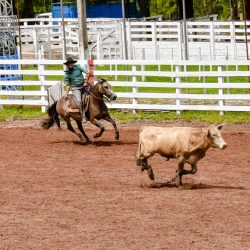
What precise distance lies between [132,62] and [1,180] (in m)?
8.84

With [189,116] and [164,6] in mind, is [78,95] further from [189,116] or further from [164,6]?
[164,6]

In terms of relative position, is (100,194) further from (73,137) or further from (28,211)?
(73,137)

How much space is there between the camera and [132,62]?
82.8ft

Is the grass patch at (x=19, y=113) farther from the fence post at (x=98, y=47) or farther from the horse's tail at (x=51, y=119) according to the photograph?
the fence post at (x=98, y=47)

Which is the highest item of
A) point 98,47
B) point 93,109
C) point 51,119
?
point 98,47

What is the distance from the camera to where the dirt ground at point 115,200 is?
40.9ft

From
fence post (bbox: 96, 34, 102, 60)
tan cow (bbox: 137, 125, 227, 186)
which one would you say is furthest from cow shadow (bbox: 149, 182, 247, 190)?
fence post (bbox: 96, 34, 102, 60)

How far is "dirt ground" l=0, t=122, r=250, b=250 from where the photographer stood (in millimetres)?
12469

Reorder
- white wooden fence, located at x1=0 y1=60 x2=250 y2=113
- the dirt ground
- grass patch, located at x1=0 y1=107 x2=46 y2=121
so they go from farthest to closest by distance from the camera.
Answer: grass patch, located at x1=0 y1=107 x2=46 y2=121 < white wooden fence, located at x1=0 y1=60 x2=250 y2=113 < the dirt ground

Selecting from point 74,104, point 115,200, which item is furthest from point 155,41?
point 115,200

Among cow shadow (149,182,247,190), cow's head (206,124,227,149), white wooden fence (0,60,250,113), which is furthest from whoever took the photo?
white wooden fence (0,60,250,113)

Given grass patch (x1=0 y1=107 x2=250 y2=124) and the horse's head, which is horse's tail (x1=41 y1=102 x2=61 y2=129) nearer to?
the horse's head

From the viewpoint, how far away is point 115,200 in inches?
583

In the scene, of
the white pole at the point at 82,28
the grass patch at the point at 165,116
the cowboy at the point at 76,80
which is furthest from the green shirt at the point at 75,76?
the white pole at the point at 82,28
